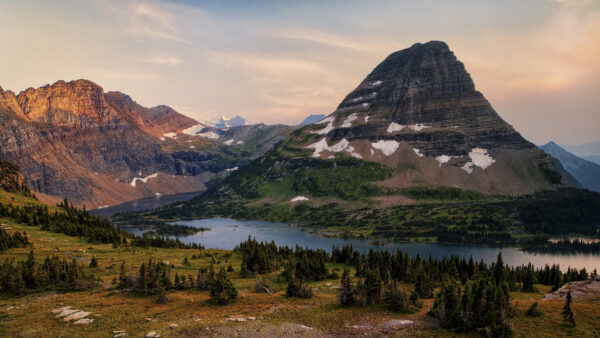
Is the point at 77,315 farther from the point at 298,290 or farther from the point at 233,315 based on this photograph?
the point at 298,290

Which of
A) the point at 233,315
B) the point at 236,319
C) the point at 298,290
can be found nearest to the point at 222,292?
the point at 233,315

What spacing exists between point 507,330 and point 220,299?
40571mm

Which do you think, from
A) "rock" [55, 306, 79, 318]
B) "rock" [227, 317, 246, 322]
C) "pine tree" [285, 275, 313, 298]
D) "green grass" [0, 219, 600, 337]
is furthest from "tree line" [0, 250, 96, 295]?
"pine tree" [285, 275, 313, 298]

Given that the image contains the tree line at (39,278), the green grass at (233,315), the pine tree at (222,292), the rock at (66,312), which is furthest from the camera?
the tree line at (39,278)

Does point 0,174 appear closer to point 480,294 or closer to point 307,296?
point 307,296

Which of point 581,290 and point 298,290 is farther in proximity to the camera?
point 298,290

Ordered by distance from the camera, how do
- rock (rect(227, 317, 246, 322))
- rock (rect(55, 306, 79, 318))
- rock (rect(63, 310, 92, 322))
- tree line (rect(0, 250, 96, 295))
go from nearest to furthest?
rock (rect(227, 317, 246, 322)) < rock (rect(63, 310, 92, 322)) < rock (rect(55, 306, 79, 318)) < tree line (rect(0, 250, 96, 295))

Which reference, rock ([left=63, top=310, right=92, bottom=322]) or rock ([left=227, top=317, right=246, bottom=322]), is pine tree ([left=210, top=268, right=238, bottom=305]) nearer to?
rock ([left=227, top=317, right=246, bottom=322])

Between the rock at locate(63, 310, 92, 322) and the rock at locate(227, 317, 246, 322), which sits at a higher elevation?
the rock at locate(227, 317, 246, 322)

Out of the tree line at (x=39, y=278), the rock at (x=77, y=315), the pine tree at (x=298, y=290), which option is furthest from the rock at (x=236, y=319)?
the tree line at (x=39, y=278)

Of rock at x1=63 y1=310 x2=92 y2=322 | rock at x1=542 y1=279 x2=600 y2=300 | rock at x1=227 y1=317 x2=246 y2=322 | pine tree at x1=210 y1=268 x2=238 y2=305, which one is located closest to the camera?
rock at x1=227 y1=317 x2=246 y2=322

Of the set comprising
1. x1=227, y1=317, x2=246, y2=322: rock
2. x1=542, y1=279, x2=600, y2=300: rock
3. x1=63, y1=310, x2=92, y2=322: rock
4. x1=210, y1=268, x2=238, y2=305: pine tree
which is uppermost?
x1=542, y1=279, x2=600, y2=300: rock

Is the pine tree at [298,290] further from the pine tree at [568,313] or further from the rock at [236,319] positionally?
the pine tree at [568,313]

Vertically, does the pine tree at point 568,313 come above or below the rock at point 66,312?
above
